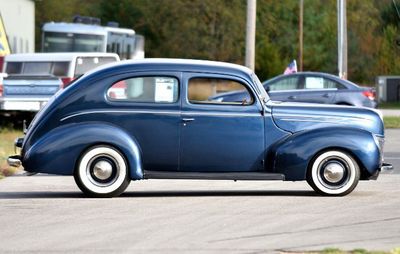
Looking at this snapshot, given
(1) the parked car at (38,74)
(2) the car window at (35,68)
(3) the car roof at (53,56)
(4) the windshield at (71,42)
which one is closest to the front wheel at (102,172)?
(1) the parked car at (38,74)

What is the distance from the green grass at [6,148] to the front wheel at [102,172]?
420 centimetres

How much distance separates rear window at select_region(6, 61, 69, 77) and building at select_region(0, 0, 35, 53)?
74.2 ft

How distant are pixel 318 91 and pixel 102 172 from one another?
1848 centimetres

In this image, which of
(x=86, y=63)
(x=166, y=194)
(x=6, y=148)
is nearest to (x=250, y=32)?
(x=86, y=63)

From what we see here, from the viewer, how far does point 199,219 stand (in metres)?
12.7

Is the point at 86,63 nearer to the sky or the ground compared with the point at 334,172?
nearer to the sky

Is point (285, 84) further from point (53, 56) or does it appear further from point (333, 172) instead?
point (333, 172)

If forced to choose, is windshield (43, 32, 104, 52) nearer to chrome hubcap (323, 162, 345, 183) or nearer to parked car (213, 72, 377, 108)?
parked car (213, 72, 377, 108)

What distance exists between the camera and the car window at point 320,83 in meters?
33.2

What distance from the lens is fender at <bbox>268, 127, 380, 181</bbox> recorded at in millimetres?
14930

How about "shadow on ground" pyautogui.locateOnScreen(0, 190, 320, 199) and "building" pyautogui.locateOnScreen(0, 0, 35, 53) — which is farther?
"building" pyautogui.locateOnScreen(0, 0, 35, 53)

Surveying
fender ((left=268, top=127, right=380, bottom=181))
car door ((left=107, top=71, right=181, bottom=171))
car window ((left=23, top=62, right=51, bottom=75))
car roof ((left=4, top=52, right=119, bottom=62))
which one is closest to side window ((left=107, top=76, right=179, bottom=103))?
car door ((left=107, top=71, right=181, bottom=171))

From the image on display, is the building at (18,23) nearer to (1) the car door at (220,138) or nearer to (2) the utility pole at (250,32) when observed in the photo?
(2) the utility pole at (250,32)

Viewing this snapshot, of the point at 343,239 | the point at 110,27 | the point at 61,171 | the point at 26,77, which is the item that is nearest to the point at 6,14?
the point at 110,27
